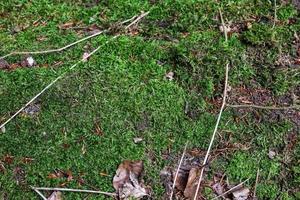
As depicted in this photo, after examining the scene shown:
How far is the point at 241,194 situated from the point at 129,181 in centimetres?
76

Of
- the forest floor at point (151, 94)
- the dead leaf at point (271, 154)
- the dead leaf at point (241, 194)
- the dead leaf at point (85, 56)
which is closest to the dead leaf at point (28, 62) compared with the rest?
the forest floor at point (151, 94)

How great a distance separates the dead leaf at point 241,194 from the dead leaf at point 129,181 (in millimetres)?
598

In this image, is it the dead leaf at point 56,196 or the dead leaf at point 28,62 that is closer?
the dead leaf at point 56,196

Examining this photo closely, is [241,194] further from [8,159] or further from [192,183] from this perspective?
[8,159]

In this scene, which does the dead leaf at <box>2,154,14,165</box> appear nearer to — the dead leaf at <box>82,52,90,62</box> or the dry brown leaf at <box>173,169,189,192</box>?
the dead leaf at <box>82,52,90,62</box>

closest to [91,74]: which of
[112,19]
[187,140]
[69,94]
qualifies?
[69,94]

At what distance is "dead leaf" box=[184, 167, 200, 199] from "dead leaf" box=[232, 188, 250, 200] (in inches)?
10.6

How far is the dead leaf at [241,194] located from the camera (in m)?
2.86

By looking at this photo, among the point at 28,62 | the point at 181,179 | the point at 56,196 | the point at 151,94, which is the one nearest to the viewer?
the point at 56,196

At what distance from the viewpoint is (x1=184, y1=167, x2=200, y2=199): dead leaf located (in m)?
2.83

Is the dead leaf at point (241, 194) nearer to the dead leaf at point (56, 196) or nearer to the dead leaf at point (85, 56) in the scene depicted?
the dead leaf at point (56, 196)

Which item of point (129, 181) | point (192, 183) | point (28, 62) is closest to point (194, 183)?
point (192, 183)

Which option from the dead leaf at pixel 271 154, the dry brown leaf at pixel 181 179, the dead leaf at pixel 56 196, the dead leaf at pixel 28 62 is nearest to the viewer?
the dead leaf at pixel 56 196

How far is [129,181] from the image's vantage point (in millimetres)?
2852
